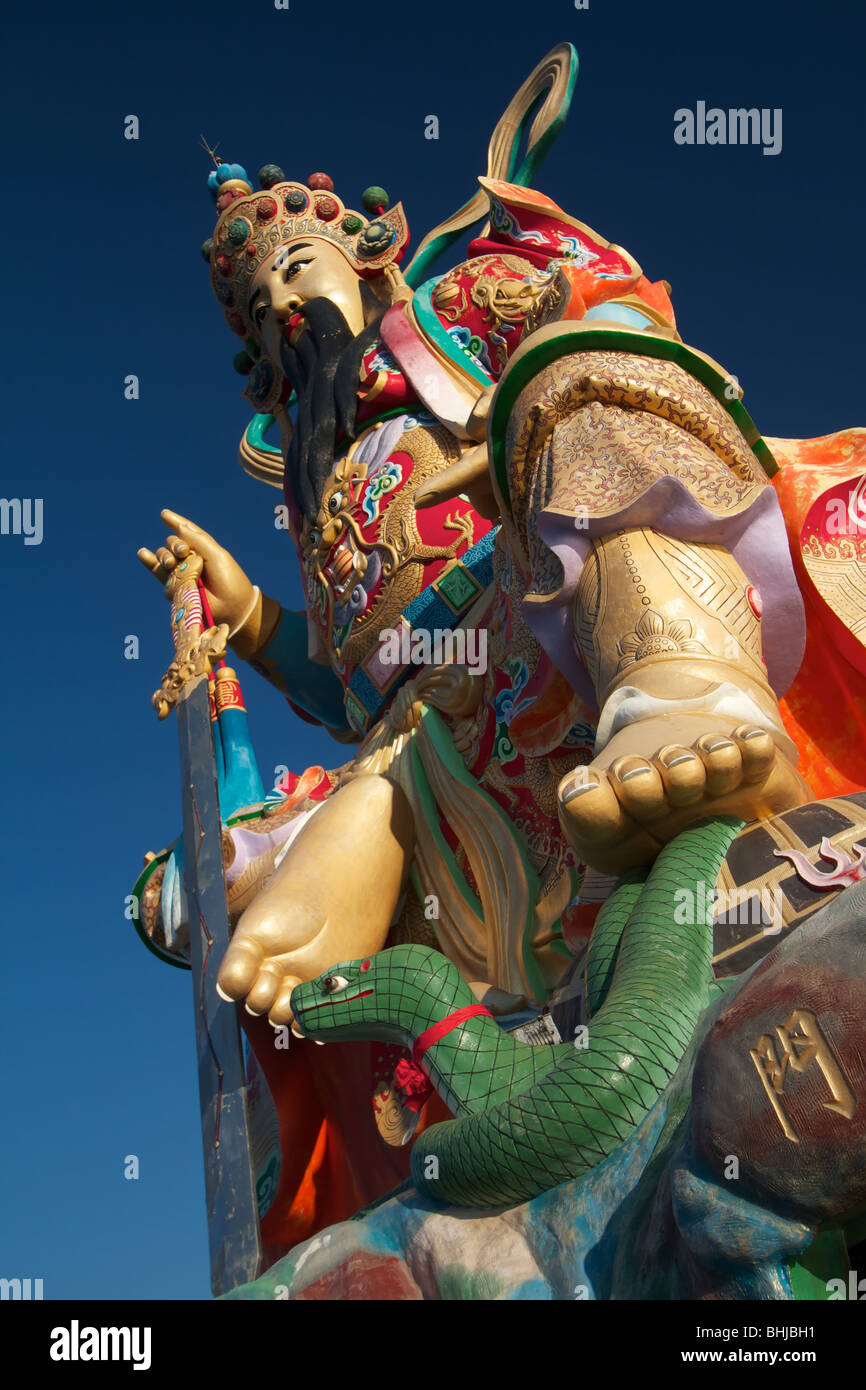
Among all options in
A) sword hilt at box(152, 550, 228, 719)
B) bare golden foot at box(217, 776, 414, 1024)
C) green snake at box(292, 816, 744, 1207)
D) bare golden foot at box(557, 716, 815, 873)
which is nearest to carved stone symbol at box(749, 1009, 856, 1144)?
green snake at box(292, 816, 744, 1207)

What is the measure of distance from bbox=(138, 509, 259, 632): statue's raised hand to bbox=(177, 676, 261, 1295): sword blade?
2.51 ft

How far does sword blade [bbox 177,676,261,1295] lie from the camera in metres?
3.13

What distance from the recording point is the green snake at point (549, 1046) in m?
2.18

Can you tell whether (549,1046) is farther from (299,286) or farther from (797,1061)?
(299,286)

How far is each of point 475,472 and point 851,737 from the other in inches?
45.5

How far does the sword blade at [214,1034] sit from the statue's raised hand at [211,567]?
2.51ft

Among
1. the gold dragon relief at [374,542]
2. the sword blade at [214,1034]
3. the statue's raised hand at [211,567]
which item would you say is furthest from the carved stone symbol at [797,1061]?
the statue's raised hand at [211,567]

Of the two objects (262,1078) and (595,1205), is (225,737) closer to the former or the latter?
(262,1078)

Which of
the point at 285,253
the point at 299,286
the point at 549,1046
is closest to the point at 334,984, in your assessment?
the point at 549,1046

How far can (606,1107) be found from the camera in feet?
7.15

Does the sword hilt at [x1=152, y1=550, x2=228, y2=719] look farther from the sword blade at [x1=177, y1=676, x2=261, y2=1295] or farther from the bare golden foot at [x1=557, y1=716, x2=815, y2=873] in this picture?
the bare golden foot at [x1=557, y1=716, x2=815, y2=873]

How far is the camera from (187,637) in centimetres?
481

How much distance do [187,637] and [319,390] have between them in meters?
0.95
